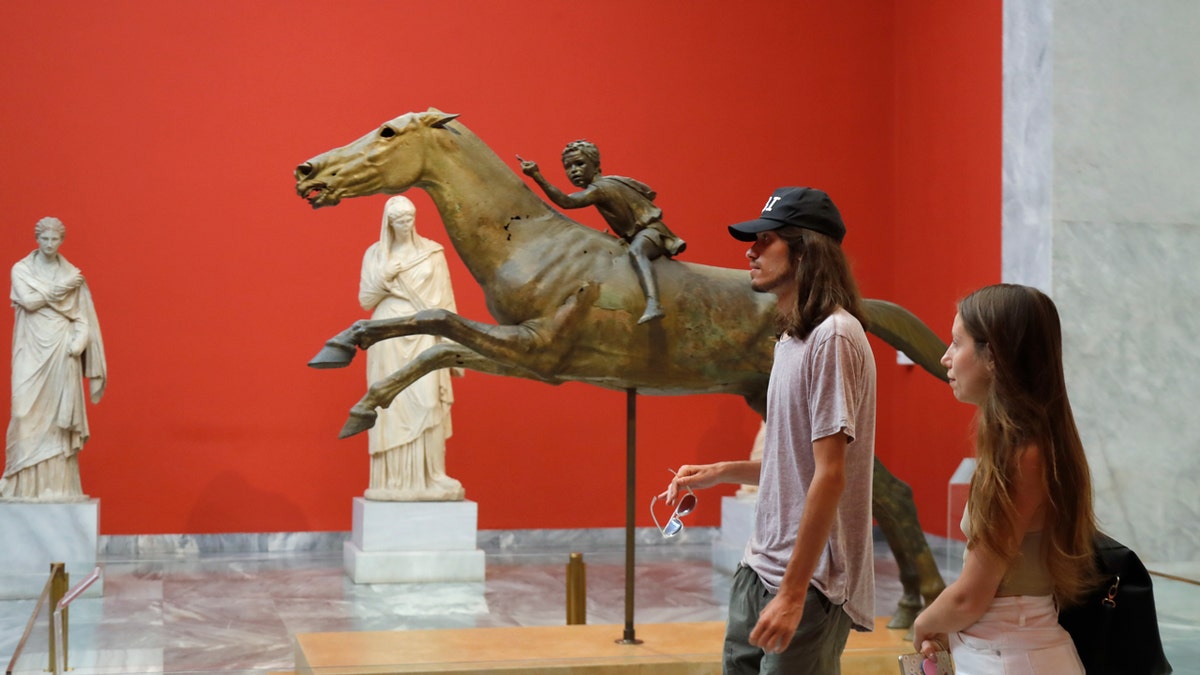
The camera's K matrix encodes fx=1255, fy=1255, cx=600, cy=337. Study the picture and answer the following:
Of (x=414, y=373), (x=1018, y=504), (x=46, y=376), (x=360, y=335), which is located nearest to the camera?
(x=1018, y=504)

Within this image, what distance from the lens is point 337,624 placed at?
806 centimetres

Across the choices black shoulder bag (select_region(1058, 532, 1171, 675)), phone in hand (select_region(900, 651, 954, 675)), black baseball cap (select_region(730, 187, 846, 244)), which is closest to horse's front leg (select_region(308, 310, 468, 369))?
black baseball cap (select_region(730, 187, 846, 244))

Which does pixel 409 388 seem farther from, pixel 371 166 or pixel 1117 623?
pixel 1117 623

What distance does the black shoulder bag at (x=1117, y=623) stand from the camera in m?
2.59

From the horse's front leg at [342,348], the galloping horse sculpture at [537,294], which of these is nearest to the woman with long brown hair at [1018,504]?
the horse's front leg at [342,348]

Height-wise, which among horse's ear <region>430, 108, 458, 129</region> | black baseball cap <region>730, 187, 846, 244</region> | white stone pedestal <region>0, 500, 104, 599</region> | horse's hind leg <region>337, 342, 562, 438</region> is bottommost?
white stone pedestal <region>0, 500, 104, 599</region>

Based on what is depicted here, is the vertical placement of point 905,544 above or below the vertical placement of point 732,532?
above

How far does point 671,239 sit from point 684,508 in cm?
206

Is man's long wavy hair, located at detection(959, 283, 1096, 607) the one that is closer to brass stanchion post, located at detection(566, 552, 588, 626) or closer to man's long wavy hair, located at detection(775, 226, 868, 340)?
man's long wavy hair, located at detection(775, 226, 868, 340)

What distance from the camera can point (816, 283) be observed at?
298cm

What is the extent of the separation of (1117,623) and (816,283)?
987 mm

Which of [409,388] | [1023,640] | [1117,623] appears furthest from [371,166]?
[409,388]

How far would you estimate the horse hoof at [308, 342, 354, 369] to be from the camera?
4.54m

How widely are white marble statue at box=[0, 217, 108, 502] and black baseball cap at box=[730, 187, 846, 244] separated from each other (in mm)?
7849
